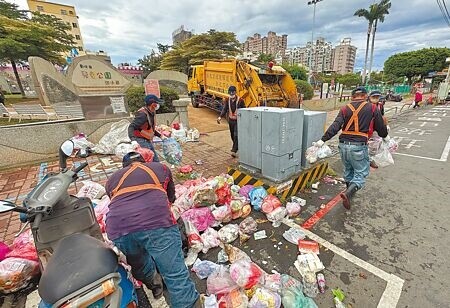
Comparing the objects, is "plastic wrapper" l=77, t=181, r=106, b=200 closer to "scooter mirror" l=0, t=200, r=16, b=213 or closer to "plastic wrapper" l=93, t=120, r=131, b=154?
"scooter mirror" l=0, t=200, r=16, b=213

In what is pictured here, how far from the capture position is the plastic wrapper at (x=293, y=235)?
2.73 meters

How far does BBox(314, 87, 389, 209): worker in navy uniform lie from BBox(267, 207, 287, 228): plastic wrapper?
3.29 feet

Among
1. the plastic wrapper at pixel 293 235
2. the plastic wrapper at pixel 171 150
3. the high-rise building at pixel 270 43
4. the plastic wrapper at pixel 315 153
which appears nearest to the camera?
the plastic wrapper at pixel 293 235

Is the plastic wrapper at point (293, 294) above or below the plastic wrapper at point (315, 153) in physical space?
below

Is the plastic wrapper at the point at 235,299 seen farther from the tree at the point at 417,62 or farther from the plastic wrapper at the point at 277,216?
the tree at the point at 417,62

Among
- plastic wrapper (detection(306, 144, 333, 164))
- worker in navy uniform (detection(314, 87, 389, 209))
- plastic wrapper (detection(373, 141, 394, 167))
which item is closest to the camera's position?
worker in navy uniform (detection(314, 87, 389, 209))

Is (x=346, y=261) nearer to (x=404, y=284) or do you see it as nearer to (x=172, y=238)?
(x=404, y=284)

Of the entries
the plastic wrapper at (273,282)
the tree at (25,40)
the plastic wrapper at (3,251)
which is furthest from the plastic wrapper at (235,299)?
the tree at (25,40)

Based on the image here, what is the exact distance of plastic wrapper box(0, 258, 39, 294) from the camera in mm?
1984

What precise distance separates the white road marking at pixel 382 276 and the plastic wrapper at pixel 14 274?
10.1 feet

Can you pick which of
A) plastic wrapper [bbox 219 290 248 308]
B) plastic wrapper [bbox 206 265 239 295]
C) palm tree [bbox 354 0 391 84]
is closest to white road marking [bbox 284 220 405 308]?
plastic wrapper [bbox 219 290 248 308]

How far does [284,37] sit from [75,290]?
8930cm

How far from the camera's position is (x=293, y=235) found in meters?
2.80

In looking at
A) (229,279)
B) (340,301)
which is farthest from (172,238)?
(340,301)
